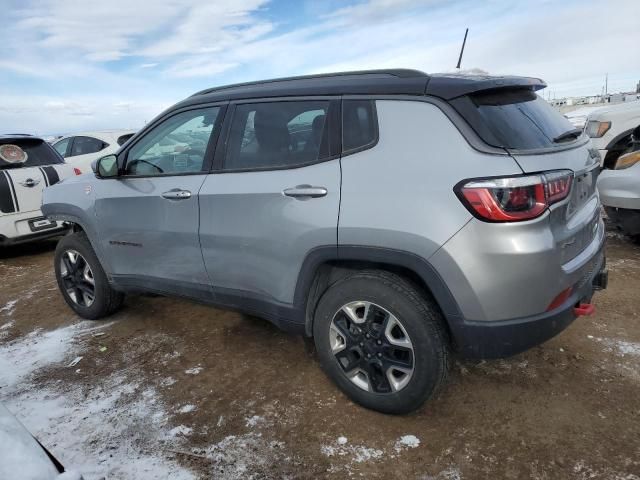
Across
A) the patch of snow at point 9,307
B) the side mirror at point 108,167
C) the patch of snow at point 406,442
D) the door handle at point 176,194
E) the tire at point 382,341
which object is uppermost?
the side mirror at point 108,167

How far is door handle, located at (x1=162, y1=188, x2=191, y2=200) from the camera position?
9.86ft

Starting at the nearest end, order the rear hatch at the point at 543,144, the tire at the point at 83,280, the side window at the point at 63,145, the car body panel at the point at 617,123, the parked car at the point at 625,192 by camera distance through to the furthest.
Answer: the rear hatch at the point at 543,144
the tire at the point at 83,280
the parked car at the point at 625,192
the car body panel at the point at 617,123
the side window at the point at 63,145

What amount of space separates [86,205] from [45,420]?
65.3 inches

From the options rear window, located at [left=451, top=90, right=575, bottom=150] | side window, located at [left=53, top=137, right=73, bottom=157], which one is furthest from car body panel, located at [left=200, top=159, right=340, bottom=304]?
side window, located at [left=53, top=137, right=73, bottom=157]

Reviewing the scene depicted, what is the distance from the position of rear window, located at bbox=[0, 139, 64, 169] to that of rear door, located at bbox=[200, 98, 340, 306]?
4.62 metres

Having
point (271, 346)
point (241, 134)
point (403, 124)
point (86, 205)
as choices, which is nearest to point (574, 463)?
point (403, 124)

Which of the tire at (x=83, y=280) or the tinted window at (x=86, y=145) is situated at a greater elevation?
the tinted window at (x=86, y=145)

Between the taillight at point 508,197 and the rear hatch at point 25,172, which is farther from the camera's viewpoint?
the rear hatch at point 25,172

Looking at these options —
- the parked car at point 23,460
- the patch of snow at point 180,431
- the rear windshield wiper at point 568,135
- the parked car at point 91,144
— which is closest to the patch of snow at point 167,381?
the patch of snow at point 180,431

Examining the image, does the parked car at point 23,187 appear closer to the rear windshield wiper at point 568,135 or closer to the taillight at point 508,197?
the taillight at point 508,197

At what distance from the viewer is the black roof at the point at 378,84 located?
2234 millimetres

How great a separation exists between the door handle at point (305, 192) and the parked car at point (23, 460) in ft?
5.17

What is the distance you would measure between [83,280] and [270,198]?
228 centimetres

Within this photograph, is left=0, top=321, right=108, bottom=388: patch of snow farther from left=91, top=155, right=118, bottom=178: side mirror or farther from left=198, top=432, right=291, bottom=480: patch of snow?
left=198, top=432, right=291, bottom=480: patch of snow
